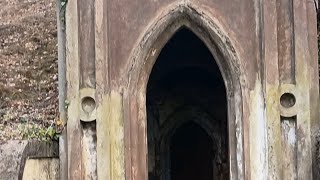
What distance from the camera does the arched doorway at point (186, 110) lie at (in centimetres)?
982

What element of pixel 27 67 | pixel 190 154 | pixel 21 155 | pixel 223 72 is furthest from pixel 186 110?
pixel 27 67

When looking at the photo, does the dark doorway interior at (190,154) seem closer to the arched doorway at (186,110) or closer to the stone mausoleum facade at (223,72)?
the arched doorway at (186,110)

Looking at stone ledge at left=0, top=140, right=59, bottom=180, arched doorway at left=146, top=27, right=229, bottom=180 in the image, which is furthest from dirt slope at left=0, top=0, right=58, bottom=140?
arched doorway at left=146, top=27, right=229, bottom=180

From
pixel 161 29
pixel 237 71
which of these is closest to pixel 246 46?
pixel 237 71

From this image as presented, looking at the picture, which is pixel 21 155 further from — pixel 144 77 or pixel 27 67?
pixel 27 67

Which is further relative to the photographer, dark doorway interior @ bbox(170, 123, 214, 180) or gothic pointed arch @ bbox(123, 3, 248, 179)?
dark doorway interior @ bbox(170, 123, 214, 180)

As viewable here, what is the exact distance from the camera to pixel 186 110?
996 centimetres

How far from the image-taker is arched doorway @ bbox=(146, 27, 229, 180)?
982 cm

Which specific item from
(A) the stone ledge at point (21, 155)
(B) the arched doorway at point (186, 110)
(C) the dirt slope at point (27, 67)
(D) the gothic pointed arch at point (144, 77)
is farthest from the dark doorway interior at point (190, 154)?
(D) the gothic pointed arch at point (144, 77)

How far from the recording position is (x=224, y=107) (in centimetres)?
985

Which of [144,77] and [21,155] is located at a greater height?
[144,77]

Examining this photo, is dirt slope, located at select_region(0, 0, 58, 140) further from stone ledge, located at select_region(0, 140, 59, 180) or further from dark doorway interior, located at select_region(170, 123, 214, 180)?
dark doorway interior, located at select_region(170, 123, 214, 180)

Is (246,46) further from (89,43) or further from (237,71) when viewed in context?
(89,43)

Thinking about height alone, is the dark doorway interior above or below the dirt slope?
below
